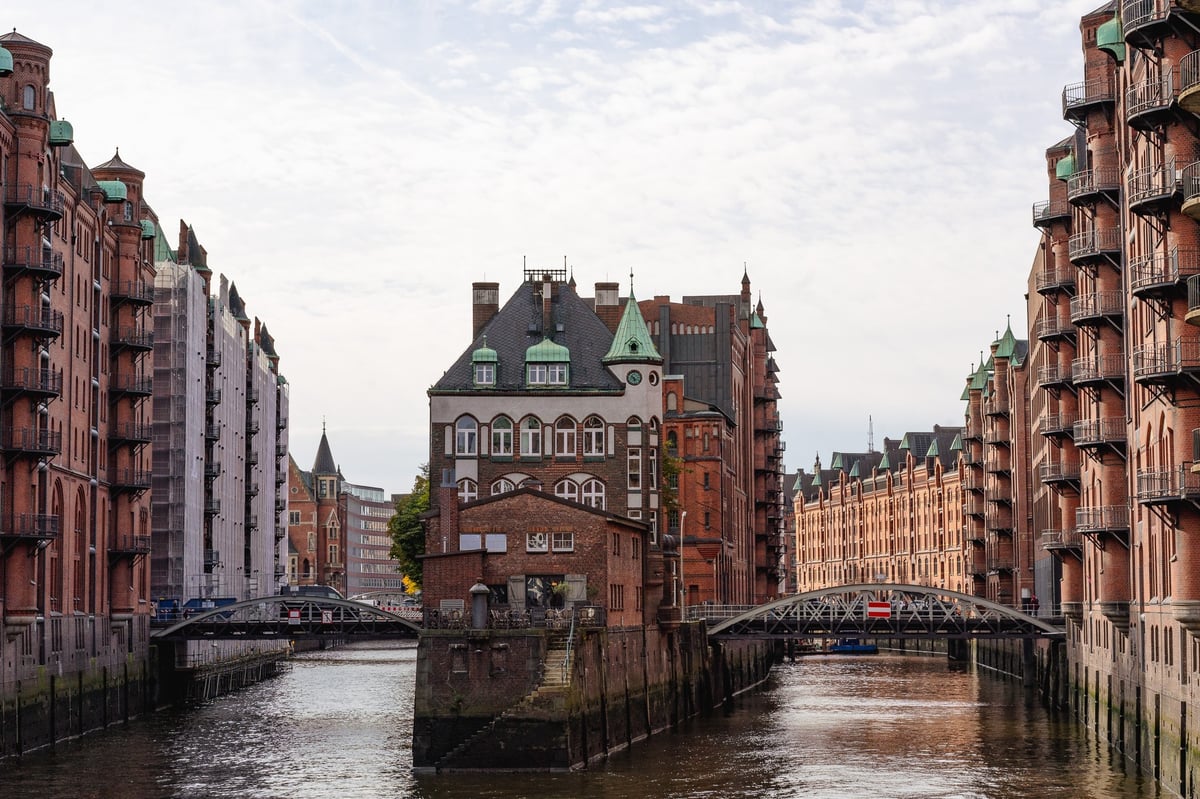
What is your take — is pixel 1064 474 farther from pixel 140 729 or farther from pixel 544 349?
pixel 140 729

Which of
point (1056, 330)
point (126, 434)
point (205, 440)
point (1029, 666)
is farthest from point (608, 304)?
point (1029, 666)

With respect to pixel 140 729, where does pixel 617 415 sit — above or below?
above

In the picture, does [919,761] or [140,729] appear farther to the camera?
[140,729]

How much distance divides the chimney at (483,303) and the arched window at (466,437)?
420 inches

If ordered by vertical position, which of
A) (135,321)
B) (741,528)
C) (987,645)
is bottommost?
(987,645)

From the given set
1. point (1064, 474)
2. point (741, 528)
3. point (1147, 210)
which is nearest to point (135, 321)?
point (1064, 474)

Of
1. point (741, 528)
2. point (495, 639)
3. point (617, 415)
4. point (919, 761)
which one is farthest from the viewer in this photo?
point (741, 528)

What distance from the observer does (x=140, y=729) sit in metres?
83.0

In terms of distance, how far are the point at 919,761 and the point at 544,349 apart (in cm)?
2992

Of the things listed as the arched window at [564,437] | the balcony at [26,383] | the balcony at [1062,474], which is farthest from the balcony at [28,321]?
the balcony at [1062,474]

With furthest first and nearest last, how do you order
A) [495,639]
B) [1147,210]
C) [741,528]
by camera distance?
[741,528] → [495,639] → [1147,210]

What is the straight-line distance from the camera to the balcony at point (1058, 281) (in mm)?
79438

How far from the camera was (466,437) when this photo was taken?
9156 centimetres

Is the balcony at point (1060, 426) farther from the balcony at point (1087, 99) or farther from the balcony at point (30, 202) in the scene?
the balcony at point (30, 202)
